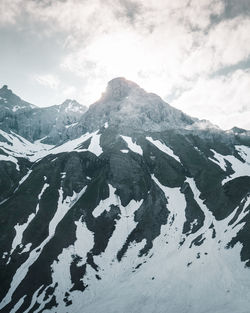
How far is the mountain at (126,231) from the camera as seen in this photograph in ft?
243

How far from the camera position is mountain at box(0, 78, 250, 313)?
74188mm

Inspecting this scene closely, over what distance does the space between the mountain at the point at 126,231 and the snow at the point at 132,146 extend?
70 centimetres

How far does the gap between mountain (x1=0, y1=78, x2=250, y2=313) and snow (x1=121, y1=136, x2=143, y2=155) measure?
27.4 inches

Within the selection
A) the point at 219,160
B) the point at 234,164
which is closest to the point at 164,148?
the point at 219,160

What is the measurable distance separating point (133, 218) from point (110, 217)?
929 centimetres

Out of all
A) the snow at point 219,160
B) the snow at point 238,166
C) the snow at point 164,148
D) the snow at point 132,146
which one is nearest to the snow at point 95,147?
the snow at point 132,146

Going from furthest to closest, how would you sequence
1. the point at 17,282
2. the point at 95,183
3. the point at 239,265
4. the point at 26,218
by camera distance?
1. the point at 95,183
2. the point at 26,218
3. the point at 17,282
4. the point at 239,265

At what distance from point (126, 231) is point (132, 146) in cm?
7174

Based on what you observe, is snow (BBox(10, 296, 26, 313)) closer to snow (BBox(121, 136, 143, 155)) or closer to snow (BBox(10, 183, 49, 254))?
snow (BBox(10, 183, 49, 254))

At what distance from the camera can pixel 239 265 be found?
72.1 m

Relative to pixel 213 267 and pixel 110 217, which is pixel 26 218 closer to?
pixel 110 217

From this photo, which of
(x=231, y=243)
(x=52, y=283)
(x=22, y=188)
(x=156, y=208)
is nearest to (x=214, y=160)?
(x=156, y=208)

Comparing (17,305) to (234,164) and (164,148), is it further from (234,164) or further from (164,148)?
(234,164)

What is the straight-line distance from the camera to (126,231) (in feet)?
372
